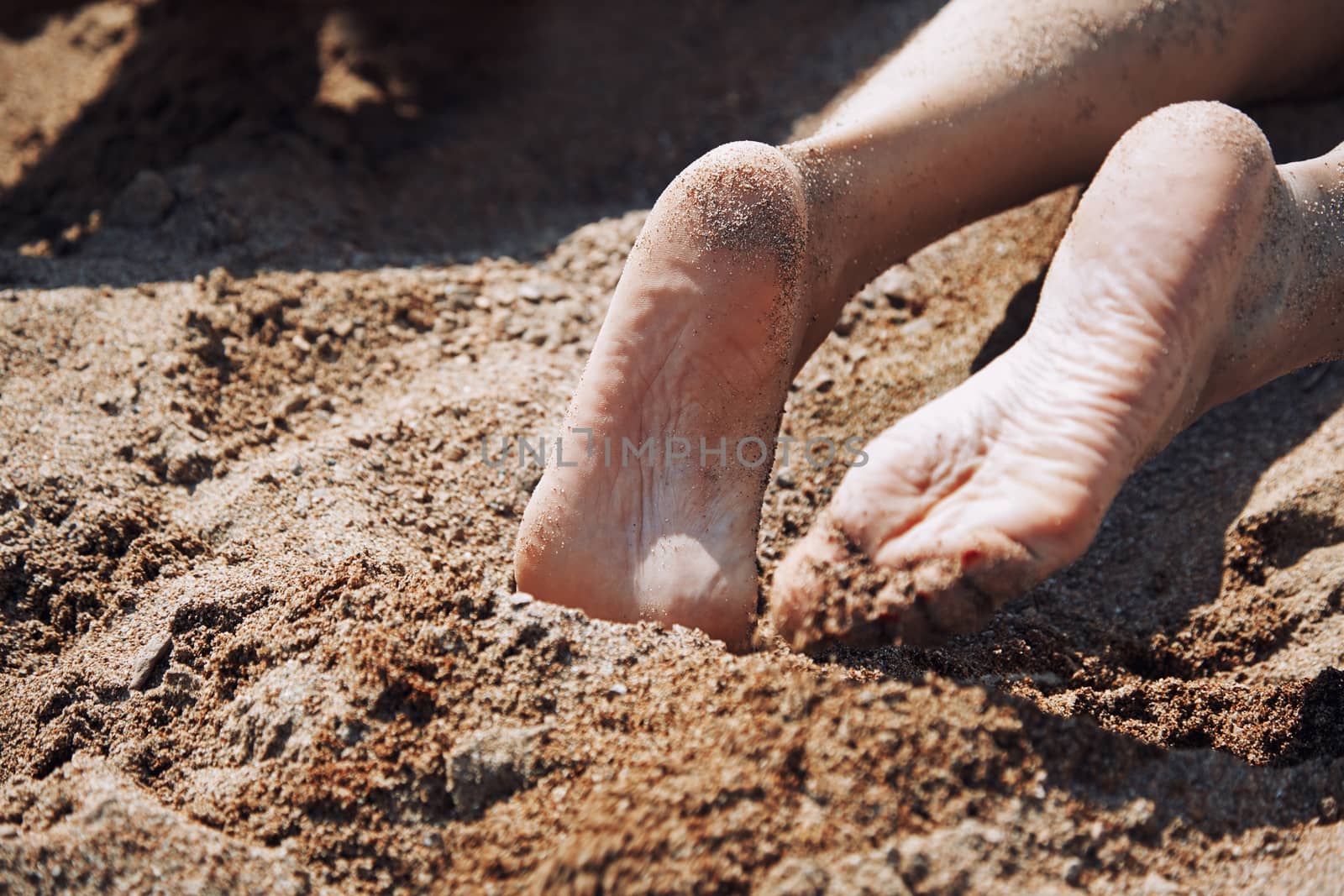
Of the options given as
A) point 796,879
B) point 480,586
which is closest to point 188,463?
point 480,586

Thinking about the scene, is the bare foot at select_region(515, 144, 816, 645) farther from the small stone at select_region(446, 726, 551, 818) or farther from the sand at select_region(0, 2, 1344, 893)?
the small stone at select_region(446, 726, 551, 818)

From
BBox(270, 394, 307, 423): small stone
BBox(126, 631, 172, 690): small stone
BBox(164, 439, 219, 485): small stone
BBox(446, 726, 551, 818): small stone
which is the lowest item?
BBox(446, 726, 551, 818): small stone

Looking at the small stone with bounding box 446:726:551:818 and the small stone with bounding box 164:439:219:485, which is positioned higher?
the small stone with bounding box 164:439:219:485

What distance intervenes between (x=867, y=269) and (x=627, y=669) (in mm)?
638

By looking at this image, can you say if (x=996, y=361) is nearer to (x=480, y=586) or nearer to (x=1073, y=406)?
(x=1073, y=406)

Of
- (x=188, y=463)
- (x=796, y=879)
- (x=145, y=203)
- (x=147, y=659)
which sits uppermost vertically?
(x=145, y=203)

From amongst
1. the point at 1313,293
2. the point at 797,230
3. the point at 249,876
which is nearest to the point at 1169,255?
the point at 1313,293

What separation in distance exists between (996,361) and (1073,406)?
11 centimetres

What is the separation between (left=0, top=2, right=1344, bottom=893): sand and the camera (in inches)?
34.6

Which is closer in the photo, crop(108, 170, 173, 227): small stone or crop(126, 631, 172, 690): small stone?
crop(126, 631, 172, 690): small stone

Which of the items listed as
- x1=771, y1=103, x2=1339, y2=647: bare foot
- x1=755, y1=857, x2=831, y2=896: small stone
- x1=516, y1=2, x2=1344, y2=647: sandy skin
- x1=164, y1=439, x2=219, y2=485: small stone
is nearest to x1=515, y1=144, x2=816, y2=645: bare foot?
x1=516, y1=2, x2=1344, y2=647: sandy skin

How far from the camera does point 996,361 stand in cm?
104

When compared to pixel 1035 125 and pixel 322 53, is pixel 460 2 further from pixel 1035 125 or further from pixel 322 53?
pixel 1035 125

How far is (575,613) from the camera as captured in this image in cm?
103
